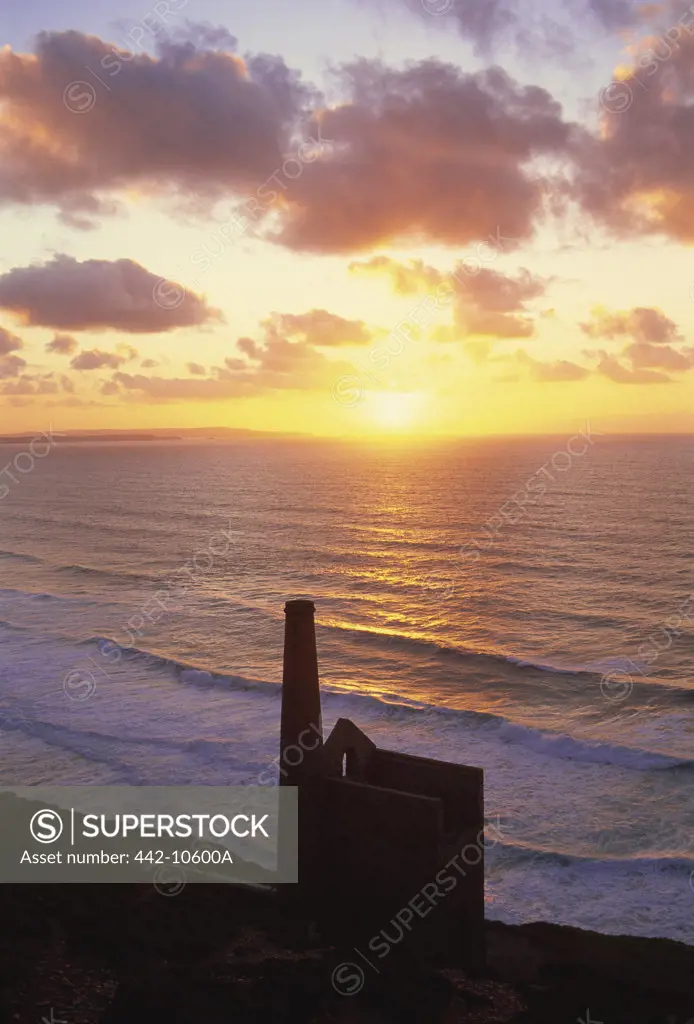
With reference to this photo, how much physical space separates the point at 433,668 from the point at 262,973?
69.0ft

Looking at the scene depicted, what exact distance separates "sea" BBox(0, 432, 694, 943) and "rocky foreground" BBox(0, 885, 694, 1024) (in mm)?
2003

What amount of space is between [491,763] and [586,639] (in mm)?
15100

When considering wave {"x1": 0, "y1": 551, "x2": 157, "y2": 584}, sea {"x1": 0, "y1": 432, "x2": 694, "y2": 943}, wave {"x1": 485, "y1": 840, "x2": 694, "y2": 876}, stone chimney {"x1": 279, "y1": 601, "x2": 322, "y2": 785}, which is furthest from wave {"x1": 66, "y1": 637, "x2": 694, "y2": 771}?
wave {"x1": 0, "y1": 551, "x2": 157, "y2": 584}

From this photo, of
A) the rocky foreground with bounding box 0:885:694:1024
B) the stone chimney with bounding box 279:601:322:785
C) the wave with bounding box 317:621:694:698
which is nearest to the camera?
the rocky foreground with bounding box 0:885:694:1024

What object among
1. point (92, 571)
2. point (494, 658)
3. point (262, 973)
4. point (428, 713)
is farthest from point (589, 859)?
point (92, 571)

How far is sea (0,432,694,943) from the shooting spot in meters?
20.2

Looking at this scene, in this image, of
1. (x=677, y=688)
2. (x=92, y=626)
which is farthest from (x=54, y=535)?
(x=677, y=688)

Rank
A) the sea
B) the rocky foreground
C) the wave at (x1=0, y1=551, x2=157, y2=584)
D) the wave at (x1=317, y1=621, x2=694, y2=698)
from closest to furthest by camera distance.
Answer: the rocky foreground < the sea < the wave at (x1=317, y1=621, x2=694, y2=698) < the wave at (x1=0, y1=551, x2=157, y2=584)

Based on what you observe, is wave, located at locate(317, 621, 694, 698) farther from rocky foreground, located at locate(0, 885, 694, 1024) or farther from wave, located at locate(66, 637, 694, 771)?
rocky foreground, located at locate(0, 885, 694, 1024)

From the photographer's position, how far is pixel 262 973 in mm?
13633

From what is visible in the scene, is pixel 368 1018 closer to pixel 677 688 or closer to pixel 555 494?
pixel 677 688

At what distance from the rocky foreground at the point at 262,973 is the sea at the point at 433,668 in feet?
6.57

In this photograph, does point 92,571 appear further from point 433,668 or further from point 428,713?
point 428,713

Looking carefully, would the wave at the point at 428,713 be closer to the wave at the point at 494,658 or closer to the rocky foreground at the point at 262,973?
the wave at the point at 494,658
